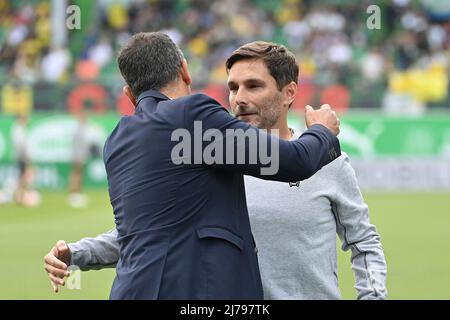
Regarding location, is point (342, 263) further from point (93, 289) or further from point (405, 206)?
point (405, 206)

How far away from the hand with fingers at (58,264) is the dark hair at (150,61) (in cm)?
72

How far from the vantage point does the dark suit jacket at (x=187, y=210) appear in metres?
3.46

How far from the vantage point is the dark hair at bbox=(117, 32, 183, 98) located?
3.65 m

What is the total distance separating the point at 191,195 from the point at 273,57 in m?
Answer: 0.88

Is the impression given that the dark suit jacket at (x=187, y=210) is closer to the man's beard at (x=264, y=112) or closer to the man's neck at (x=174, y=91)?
the man's neck at (x=174, y=91)

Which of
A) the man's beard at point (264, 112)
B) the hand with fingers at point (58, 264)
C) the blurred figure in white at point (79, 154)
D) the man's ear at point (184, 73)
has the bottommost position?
the hand with fingers at point (58, 264)

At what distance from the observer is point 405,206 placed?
1784 centimetres

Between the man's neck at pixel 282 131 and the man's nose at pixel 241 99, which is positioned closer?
the man's nose at pixel 241 99

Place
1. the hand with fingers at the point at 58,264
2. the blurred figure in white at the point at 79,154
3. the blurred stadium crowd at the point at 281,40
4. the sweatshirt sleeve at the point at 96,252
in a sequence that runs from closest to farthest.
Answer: the hand with fingers at the point at 58,264 < the sweatshirt sleeve at the point at 96,252 < the blurred figure in white at the point at 79,154 < the blurred stadium crowd at the point at 281,40

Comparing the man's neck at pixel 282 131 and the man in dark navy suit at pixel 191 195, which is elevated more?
the man's neck at pixel 282 131

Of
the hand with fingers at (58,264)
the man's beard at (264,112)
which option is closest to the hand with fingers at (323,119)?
the man's beard at (264,112)

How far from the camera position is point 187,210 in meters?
3.49

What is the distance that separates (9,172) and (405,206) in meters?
8.18
